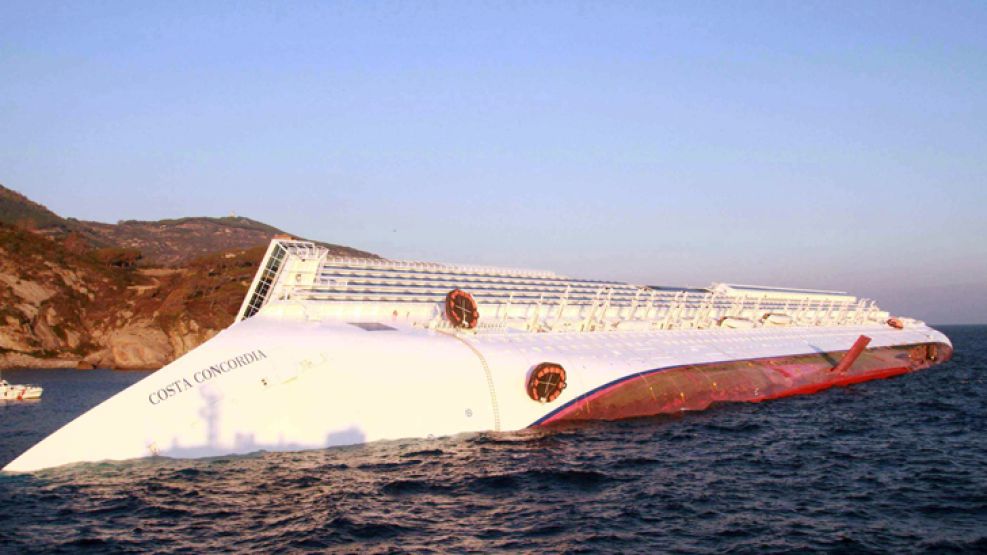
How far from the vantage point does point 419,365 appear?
3506 cm

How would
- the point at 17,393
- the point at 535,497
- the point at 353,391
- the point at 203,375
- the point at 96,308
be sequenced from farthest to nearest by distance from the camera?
1. the point at 96,308
2. the point at 17,393
3. the point at 353,391
4. the point at 203,375
5. the point at 535,497

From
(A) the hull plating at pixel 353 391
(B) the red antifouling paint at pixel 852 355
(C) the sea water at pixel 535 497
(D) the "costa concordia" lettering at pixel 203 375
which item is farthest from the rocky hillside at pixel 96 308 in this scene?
(B) the red antifouling paint at pixel 852 355

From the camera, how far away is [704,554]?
20719 millimetres

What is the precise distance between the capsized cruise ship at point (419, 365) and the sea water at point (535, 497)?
4.42 ft

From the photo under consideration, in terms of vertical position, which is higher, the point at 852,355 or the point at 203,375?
the point at 203,375

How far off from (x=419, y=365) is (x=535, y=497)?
10874 millimetres

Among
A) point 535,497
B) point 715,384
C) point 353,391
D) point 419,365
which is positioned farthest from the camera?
point 715,384

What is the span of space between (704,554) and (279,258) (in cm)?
3326

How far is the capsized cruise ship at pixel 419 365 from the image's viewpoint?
29.5m

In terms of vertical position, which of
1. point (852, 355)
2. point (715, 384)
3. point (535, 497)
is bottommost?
point (535, 497)

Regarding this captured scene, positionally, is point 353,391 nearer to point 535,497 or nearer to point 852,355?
point 535,497

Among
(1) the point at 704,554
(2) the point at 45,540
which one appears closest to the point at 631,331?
(1) the point at 704,554

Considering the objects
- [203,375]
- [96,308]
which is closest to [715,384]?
[203,375]

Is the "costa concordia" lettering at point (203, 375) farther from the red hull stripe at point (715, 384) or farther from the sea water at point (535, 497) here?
the red hull stripe at point (715, 384)
